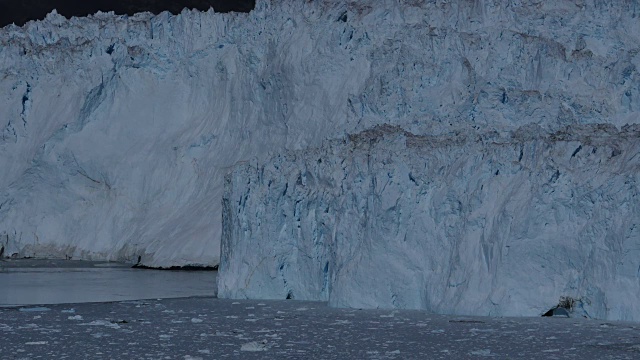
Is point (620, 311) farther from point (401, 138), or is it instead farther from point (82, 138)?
point (82, 138)

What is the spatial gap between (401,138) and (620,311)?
Result: 4.40 metres

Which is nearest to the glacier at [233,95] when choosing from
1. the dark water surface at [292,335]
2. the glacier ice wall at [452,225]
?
the glacier ice wall at [452,225]

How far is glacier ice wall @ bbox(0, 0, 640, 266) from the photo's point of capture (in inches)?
946

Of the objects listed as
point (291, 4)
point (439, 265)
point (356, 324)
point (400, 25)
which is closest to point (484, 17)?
point (400, 25)

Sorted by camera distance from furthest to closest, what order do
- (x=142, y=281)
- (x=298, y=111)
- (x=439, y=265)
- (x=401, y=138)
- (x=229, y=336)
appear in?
(x=298, y=111), (x=142, y=281), (x=401, y=138), (x=439, y=265), (x=229, y=336)

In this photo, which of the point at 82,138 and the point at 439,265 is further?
the point at 82,138

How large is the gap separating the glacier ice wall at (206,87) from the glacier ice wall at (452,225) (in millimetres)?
6649

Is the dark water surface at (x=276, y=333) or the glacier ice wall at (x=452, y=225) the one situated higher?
the glacier ice wall at (x=452, y=225)

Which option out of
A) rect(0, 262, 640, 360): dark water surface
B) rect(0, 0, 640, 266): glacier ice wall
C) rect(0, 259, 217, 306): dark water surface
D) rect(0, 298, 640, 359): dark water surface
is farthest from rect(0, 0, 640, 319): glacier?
rect(0, 298, 640, 359): dark water surface

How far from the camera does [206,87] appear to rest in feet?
93.0

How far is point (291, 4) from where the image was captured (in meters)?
27.9

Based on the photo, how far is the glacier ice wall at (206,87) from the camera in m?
24.0

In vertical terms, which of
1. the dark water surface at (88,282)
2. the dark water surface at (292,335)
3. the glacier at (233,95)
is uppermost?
the glacier at (233,95)

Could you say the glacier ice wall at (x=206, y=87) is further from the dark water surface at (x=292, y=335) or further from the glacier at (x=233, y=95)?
the dark water surface at (x=292, y=335)
